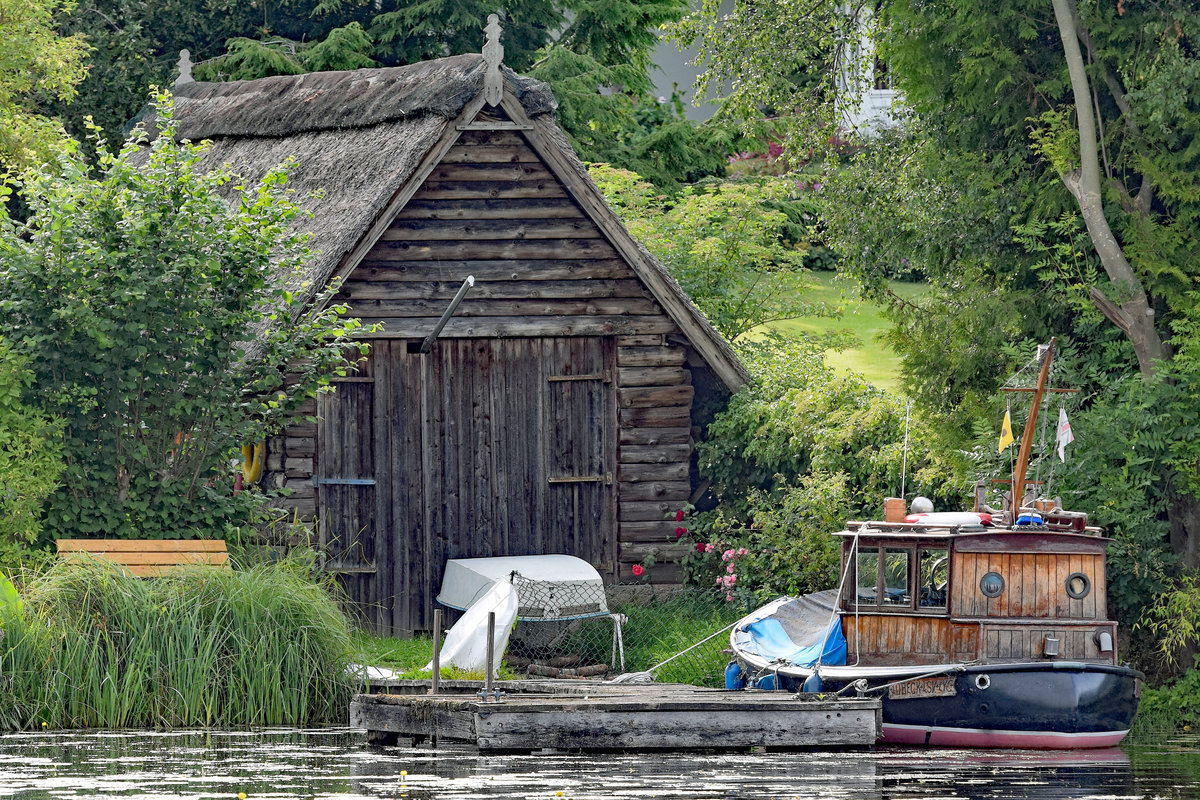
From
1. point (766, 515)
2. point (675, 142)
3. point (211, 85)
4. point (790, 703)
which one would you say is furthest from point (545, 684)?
point (675, 142)

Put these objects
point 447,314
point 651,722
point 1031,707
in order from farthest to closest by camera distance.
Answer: point 447,314
point 1031,707
point 651,722

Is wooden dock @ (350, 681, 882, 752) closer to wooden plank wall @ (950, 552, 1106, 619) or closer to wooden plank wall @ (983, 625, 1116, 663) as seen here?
wooden plank wall @ (983, 625, 1116, 663)

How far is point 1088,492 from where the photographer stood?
16.0 meters

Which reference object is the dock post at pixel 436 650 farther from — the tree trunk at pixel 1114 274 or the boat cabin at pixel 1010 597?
the tree trunk at pixel 1114 274

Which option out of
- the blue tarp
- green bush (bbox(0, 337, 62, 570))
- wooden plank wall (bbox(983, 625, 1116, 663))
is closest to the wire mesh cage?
the blue tarp

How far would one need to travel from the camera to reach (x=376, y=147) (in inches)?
781

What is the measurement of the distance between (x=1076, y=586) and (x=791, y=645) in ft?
8.56

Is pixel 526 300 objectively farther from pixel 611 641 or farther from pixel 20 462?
pixel 20 462

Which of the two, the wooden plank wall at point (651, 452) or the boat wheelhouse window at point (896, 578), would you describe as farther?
the wooden plank wall at point (651, 452)

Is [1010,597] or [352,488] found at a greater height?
[352,488]

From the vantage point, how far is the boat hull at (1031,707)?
535 inches

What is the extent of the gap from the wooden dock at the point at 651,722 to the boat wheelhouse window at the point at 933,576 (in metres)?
1.42

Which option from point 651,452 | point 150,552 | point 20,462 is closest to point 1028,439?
point 651,452

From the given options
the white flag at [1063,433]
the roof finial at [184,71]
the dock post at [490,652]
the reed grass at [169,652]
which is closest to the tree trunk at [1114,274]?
the white flag at [1063,433]
